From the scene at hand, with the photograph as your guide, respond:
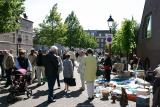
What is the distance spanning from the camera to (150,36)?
29.0 m

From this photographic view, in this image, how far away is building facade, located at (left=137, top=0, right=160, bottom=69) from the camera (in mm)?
26594

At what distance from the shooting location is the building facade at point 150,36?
26.6 metres

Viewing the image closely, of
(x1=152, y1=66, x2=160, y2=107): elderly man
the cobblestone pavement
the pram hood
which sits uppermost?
the pram hood

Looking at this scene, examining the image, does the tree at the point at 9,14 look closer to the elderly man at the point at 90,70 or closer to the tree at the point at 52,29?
the elderly man at the point at 90,70

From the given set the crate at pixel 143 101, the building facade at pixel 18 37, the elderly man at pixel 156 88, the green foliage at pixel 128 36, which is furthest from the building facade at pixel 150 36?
the building facade at pixel 18 37

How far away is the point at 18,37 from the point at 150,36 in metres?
29.5

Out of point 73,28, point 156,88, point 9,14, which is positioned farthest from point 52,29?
point 156,88

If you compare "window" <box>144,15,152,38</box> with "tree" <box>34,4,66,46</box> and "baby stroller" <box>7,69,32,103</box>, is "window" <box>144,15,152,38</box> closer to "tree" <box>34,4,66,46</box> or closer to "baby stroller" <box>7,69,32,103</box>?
"baby stroller" <box>7,69,32,103</box>

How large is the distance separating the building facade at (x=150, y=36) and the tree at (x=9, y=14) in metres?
10.9

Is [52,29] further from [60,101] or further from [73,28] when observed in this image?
[60,101]

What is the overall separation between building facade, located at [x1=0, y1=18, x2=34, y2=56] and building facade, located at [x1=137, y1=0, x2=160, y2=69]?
2674cm

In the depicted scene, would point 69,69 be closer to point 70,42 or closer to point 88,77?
point 88,77

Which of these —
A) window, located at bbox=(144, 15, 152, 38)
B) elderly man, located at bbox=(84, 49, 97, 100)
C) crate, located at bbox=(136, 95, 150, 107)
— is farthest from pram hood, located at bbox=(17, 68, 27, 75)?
window, located at bbox=(144, 15, 152, 38)

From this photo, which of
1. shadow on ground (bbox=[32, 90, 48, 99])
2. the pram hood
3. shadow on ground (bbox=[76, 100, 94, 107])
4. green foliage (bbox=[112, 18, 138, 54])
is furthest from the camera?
green foliage (bbox=[112, 18, 138, 54])
